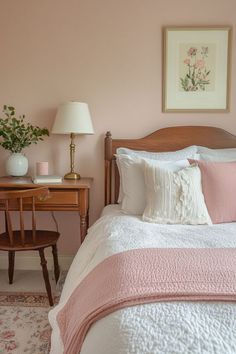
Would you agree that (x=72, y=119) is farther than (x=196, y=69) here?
No

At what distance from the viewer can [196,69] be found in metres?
2.51

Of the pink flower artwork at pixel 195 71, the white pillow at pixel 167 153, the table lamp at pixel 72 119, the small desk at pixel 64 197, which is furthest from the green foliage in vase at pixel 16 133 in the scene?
the pink flower artwork at pixel 195 71

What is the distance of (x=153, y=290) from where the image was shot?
2.89 feet

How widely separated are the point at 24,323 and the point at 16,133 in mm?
1311

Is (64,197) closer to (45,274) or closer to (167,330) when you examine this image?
(45,274)

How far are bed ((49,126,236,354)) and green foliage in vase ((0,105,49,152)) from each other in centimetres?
84

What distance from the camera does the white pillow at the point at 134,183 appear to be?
202 cm

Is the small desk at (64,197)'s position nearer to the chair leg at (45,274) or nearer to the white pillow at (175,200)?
the chair leg at (45,274)

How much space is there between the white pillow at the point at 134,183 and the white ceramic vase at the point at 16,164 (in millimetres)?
797

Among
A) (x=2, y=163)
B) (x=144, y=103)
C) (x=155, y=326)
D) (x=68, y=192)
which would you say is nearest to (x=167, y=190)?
(x=68, y=192)

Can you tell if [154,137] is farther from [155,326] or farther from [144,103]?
[155,326]

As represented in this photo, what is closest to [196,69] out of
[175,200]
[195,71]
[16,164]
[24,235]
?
[195,71]

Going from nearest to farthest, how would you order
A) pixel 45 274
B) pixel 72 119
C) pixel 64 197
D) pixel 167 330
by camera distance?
1. pixel 167 330
2. pixel 45 274
3. pixel 64 197
4. pixel 72 119

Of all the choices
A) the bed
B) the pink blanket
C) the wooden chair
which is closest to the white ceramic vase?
the wooden chair
